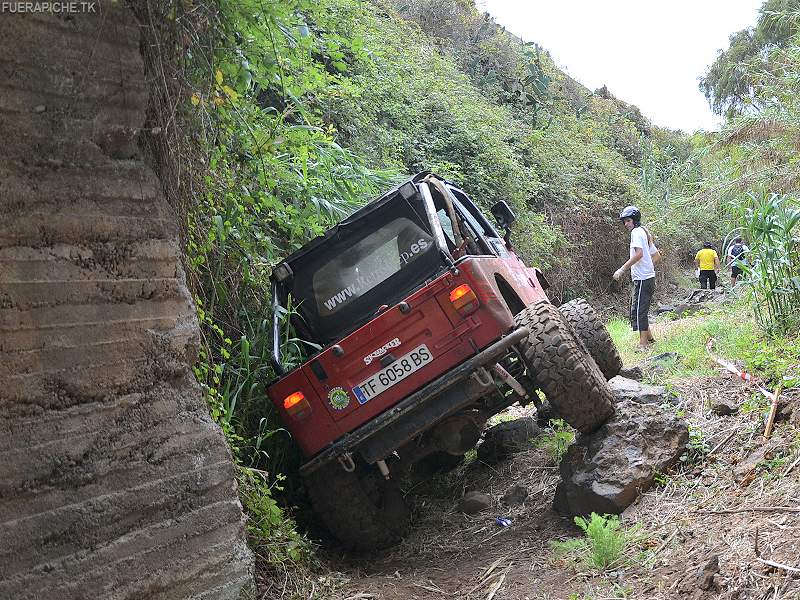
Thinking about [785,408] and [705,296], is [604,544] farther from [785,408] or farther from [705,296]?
[705,296]

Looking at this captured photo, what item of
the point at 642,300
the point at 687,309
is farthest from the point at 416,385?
the point at 687,309

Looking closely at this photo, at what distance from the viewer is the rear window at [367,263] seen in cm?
520

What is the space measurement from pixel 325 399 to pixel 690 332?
5.51 metres

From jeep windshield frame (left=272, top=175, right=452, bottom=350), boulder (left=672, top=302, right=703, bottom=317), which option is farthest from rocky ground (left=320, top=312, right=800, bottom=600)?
boulder (left=672, top=302, right=703, bottom=317)

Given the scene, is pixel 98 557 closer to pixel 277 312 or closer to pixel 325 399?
pixel 325 399

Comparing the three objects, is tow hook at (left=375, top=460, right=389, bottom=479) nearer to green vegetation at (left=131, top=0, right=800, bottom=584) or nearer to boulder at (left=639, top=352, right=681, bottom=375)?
green vegetation at (left=131, top=0, right=800, bottom=584)

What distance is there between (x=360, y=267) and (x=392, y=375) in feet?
3.32

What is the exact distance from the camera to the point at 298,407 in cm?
458

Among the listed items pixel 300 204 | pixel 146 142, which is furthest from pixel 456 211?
pixel 146 142

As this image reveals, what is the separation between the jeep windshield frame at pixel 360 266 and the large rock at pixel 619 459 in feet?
5.22

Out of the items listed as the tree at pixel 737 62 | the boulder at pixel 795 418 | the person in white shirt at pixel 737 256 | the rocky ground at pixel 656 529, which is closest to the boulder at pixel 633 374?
the rocky ground at pixel 656 529

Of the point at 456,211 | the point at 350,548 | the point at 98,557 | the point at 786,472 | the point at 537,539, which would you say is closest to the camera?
the point at 98,557

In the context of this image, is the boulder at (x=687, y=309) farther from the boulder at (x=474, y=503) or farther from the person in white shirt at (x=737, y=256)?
the boulder at (x=474, y=503)

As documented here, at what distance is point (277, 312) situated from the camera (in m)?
5.08
